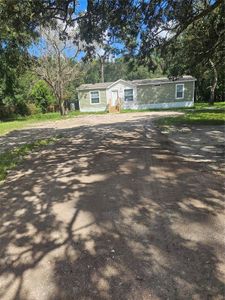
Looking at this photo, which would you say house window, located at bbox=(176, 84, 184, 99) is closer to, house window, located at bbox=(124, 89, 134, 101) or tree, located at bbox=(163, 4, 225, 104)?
house window, located at bbox=(124, 89, 134, 101)

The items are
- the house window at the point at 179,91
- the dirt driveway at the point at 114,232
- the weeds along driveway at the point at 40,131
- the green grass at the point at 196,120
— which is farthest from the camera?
the house window at the point at 179,91

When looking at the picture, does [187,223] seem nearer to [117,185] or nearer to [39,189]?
[117,185]

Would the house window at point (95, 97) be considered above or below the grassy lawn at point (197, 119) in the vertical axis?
above

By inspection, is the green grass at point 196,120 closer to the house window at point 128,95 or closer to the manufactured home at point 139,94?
the manufactured home at point 139,94

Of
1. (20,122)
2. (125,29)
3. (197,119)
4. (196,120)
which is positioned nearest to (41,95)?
(20,122)

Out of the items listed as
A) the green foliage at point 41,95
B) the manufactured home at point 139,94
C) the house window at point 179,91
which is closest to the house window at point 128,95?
the manufactured home at point 139,94

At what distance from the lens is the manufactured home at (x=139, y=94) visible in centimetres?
2791

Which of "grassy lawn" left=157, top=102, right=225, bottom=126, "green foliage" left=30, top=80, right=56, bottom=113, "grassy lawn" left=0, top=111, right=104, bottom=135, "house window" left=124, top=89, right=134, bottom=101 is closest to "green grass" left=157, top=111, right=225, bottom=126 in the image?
"grassy lawn" left=157, top=102, right=225, bottom=126

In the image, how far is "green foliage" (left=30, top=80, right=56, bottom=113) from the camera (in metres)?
31.2

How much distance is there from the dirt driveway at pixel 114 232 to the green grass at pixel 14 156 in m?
0.59

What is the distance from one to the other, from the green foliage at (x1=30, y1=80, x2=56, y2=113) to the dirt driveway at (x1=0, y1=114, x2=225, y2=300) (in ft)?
86.2

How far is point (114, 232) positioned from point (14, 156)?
5.58 m

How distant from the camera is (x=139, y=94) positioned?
2886 cm

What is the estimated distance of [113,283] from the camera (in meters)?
2.55
